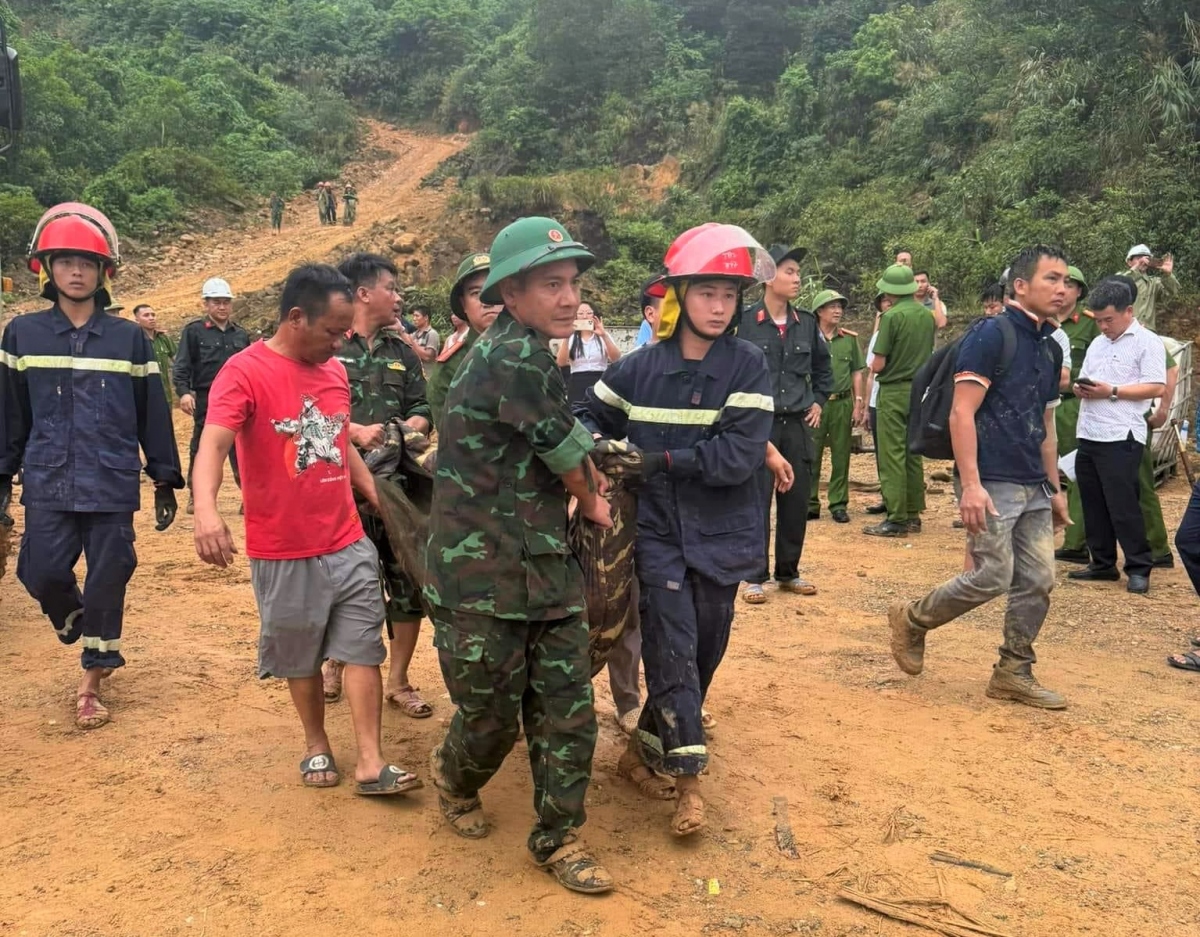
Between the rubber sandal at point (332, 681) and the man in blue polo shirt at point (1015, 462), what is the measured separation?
294 cm

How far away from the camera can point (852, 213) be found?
68.6ft

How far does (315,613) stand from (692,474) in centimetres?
146

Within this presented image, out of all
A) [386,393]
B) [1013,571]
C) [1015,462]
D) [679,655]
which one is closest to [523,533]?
[679,655]

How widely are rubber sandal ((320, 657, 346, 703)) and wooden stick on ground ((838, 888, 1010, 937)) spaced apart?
2606mm

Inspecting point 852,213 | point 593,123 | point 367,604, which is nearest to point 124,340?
point 367,604

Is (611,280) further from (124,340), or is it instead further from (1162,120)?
(124,340)

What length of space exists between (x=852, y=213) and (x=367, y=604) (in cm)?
1927

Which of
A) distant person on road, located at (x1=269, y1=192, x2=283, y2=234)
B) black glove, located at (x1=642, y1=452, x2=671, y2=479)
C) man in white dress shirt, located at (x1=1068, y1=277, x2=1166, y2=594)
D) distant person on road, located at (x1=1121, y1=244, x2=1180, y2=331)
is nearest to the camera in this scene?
black glove, located at (x1=642, y1=452, x2=671, y2=479)

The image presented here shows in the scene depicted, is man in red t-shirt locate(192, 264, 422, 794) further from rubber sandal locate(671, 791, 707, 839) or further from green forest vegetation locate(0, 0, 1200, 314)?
green forest vegetation locate(0, 0, 1200, 314)

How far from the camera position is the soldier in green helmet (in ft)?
14.4

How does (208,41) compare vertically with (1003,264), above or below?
above

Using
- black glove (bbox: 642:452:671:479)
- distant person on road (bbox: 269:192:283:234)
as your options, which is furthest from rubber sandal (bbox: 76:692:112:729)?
distant person on road (bbox: 269:192:283:234)

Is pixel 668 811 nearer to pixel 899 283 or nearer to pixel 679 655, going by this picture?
pixel 679 655

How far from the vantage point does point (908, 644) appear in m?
4.94
